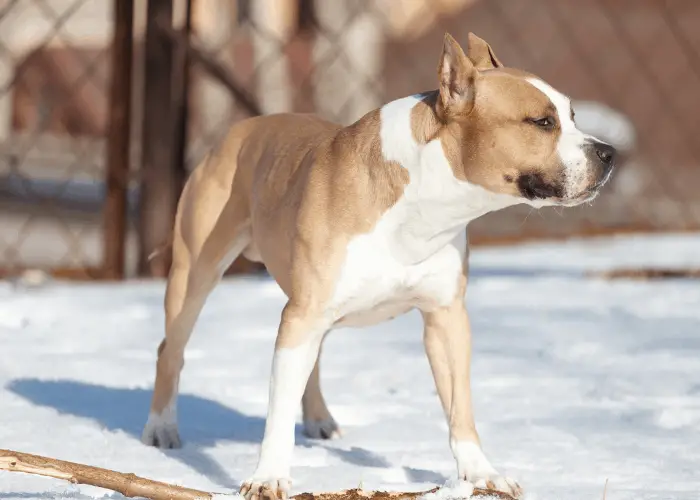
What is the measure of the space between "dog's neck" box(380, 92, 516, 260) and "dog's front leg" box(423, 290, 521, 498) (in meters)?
0.20

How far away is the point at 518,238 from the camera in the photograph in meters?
8.55

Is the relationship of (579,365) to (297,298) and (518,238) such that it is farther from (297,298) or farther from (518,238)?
(518,238)

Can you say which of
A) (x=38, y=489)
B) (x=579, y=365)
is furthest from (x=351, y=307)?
(x=579, y=365)

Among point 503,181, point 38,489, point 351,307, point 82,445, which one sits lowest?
point 38,489

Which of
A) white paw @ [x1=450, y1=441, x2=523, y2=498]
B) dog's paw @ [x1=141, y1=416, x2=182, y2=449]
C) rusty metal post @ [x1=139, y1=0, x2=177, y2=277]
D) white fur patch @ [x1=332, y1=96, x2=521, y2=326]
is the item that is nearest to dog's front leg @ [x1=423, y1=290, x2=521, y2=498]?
white paw @ [x1=450, y1=441, x2=523, y2=498]

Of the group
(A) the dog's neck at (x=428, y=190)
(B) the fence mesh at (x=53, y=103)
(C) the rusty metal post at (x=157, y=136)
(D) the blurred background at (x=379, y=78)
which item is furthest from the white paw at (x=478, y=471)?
(B) the fence mesh at (x=53, y=103)

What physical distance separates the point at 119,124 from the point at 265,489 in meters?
3.67

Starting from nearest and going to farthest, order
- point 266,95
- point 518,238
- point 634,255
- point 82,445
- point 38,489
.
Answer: point 38,489 < point 82,445 < point 634,255 < point 518,238 < point 266,95

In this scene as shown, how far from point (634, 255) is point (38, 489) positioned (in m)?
5.34

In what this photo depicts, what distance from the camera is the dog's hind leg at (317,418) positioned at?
3703 mm

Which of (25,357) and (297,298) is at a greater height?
(25,357)

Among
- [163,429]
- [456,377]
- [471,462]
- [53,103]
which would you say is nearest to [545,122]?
[456,377]

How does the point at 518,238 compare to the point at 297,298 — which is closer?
the point at 297,298

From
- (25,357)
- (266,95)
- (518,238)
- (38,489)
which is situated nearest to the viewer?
(38,489)
